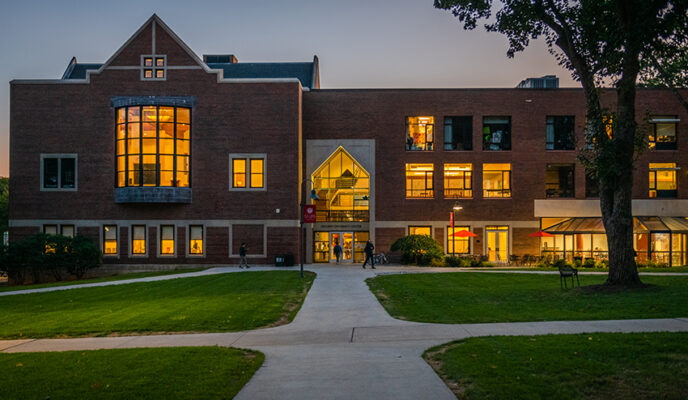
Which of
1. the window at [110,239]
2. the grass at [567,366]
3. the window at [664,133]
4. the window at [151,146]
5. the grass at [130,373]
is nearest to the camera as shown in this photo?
the grass at [567,366]

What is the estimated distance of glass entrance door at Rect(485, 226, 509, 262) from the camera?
130 feet

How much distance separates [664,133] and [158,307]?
37.8 meters

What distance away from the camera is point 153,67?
123ft

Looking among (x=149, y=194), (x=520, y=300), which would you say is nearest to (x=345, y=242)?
(x=149, y=194)

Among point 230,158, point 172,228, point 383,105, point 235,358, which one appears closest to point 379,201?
point 383,105

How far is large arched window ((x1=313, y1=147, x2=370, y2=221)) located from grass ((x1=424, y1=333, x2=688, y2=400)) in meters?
28.7

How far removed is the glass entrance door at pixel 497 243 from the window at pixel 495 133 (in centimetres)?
592

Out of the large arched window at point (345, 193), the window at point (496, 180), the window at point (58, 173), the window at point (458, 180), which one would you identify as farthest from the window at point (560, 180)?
the window at point (58, 173)

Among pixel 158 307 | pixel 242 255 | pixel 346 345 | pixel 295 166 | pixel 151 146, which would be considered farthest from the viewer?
pixel 295 166

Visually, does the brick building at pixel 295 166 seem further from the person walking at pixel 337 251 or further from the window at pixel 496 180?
the person walking at pixel 337 251

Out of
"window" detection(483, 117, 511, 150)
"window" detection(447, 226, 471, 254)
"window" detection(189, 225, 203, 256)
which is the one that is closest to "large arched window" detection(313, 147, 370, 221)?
"window" detection(447, 226, 471, 254)

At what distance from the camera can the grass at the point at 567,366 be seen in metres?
7.41

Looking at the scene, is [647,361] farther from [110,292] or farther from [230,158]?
[230,158]

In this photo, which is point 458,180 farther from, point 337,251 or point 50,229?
point 50,229
